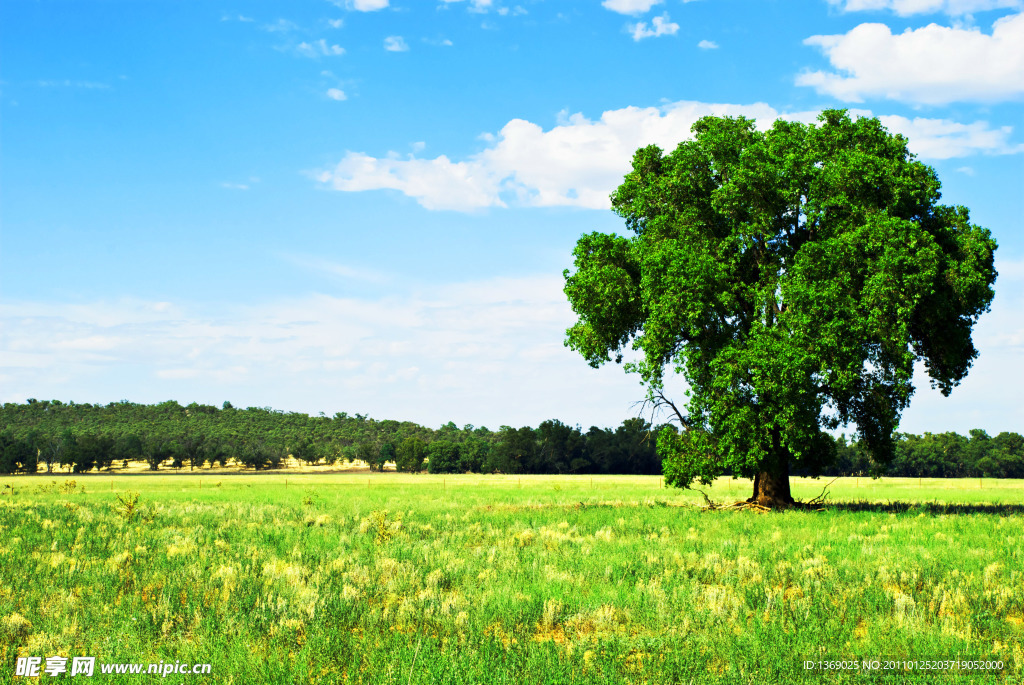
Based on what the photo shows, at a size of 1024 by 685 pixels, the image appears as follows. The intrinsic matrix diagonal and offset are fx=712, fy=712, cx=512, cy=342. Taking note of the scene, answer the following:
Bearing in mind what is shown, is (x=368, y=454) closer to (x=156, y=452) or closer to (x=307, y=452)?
(x=307, y=452)

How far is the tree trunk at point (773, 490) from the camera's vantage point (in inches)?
1158

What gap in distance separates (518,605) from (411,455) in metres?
149

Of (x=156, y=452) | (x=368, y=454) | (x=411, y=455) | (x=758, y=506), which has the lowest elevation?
(x=368, y=454)

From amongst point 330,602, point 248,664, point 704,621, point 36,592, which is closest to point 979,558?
point 704,621

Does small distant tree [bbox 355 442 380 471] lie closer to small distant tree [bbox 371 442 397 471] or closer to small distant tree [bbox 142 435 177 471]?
small distant tree [bbox 371 442 397 471]

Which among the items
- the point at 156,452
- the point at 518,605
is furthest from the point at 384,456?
the point at 518,605

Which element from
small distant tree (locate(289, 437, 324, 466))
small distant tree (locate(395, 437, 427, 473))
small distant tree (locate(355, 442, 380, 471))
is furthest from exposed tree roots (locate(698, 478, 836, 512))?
small distant tree (locate(289, 437, 324, 466))

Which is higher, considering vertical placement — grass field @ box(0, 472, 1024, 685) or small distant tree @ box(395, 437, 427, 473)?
grass field @ box(0, 472, 1024, 685)

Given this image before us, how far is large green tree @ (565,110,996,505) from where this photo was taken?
24.5m

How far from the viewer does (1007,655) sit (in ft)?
26.9

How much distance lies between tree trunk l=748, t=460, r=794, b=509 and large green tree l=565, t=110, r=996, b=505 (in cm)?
8

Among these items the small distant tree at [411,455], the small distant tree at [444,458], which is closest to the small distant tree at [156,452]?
the small distant tree at [411,455]

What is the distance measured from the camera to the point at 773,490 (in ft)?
97.5

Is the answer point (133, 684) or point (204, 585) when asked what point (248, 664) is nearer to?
point (133, 684)
